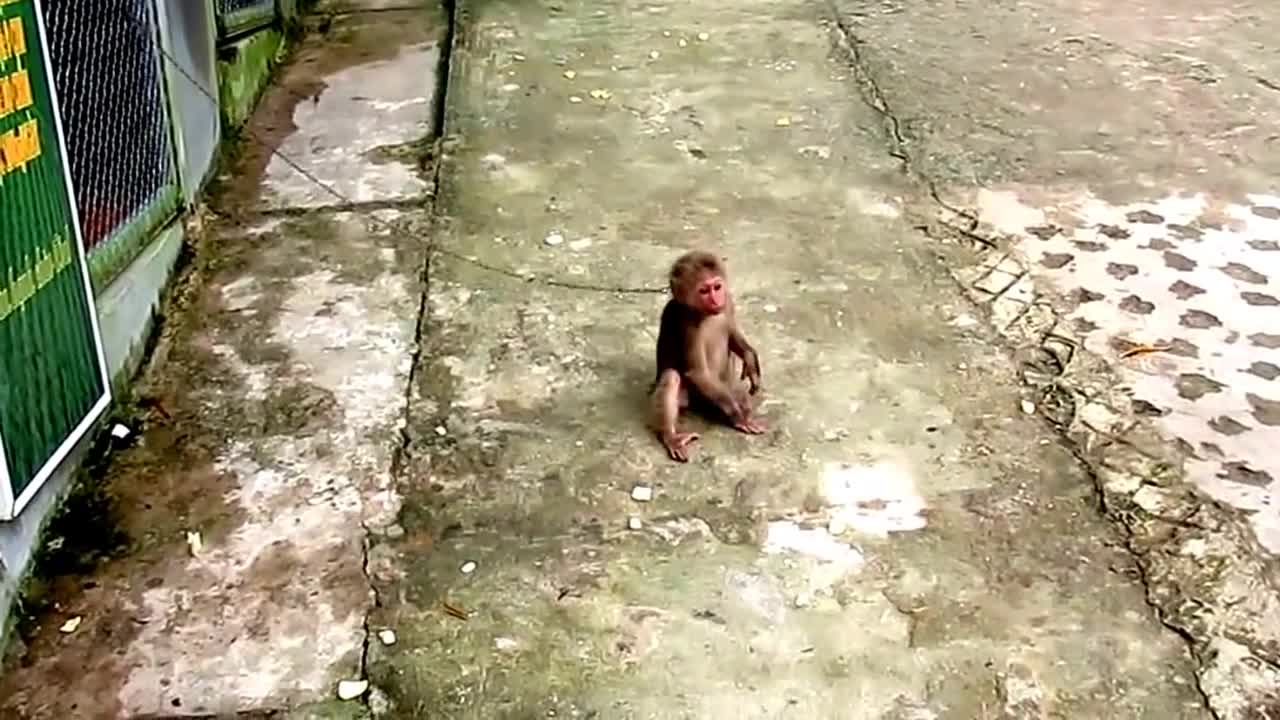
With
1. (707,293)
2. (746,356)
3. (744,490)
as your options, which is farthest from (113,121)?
(744,490)

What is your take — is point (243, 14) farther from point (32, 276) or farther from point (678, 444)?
point (678, 444)

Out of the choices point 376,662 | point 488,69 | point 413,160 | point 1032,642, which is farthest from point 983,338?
point 488,69

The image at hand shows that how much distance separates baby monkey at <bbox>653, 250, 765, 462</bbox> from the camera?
3305 mm

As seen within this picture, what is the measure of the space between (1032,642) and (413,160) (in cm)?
297

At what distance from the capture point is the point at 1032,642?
276cm

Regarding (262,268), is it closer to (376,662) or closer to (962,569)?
(376,662)

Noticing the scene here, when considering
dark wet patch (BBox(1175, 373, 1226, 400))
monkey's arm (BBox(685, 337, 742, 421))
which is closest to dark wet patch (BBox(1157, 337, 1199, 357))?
dark wet patch (BBox(1175, 373, 1226, 400))

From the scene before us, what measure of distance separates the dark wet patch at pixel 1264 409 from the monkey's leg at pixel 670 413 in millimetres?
1318

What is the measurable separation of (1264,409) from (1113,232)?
104 centimetres

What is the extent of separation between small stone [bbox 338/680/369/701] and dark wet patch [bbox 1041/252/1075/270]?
2384mm

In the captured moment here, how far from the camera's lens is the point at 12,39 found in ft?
9.38

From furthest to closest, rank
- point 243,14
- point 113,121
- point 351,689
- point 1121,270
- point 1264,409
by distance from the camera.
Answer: point 243,14 → point 1121,270 → point 113,121 → point 1264,409 → point 351,689

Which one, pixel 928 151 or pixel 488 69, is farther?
pixel 488 69

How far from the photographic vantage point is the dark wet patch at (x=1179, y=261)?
4.15m
